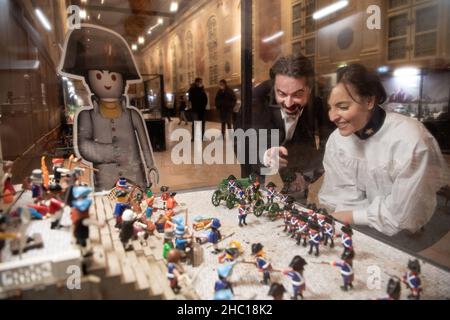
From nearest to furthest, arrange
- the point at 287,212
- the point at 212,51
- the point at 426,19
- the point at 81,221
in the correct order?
1. the point at 81,221
2. the point at 426,19
3. the point at 287,212
4. the point at 212,51

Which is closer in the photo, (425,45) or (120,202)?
(425,45)

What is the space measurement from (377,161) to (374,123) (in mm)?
345

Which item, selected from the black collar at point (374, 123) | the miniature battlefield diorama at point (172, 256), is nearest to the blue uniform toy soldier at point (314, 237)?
the miniature battlefield diorama at point (172, 256)

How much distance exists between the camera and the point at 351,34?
3566 millimetres

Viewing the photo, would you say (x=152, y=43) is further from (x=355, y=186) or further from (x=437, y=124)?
(x=437, y=124)

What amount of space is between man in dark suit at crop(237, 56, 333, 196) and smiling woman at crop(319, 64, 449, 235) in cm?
43

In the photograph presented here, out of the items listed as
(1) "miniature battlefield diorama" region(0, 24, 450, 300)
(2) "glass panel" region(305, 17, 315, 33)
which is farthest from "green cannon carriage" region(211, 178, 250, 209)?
(2) "glass panel" region(305, 17, 315, 33)

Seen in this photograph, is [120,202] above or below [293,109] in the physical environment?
below

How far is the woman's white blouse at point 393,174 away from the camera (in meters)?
2.92

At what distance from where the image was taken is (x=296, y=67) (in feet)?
14.3

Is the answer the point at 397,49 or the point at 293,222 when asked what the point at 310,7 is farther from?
the point at 293,222

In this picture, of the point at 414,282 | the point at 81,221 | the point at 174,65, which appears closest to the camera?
the point at 81,221

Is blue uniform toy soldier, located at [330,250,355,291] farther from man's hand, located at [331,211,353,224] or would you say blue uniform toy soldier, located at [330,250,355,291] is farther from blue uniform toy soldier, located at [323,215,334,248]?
man's hand, located at [331,211,353,224]

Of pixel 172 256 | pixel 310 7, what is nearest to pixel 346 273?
pixel 172 256
